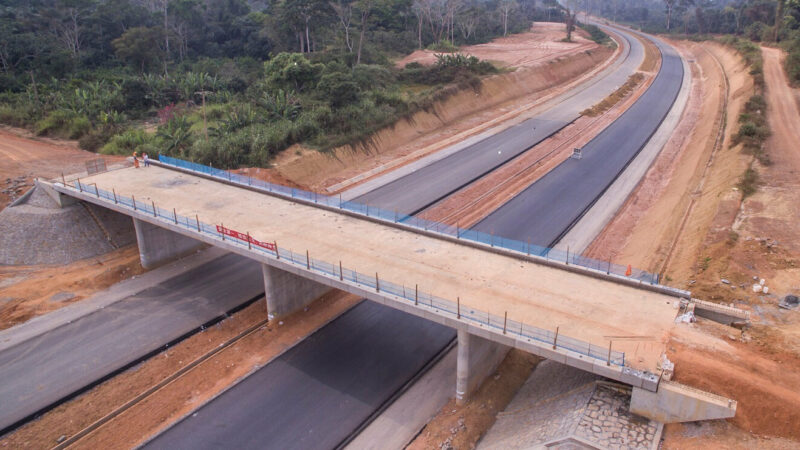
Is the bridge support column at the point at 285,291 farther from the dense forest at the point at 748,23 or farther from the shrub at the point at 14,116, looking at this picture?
the dense forest at the point at 748,23

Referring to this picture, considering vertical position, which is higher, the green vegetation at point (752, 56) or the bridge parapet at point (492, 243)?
the green vegetation at point (752, 56)

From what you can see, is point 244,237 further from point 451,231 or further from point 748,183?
point 748,183

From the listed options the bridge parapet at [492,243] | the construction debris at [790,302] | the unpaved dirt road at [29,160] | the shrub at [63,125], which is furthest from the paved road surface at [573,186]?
the shrub at [63,125]

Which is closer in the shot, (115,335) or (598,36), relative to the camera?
(115,335)

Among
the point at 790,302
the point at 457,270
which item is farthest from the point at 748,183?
the point at 457,270

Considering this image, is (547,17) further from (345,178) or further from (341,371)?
(341,371)
